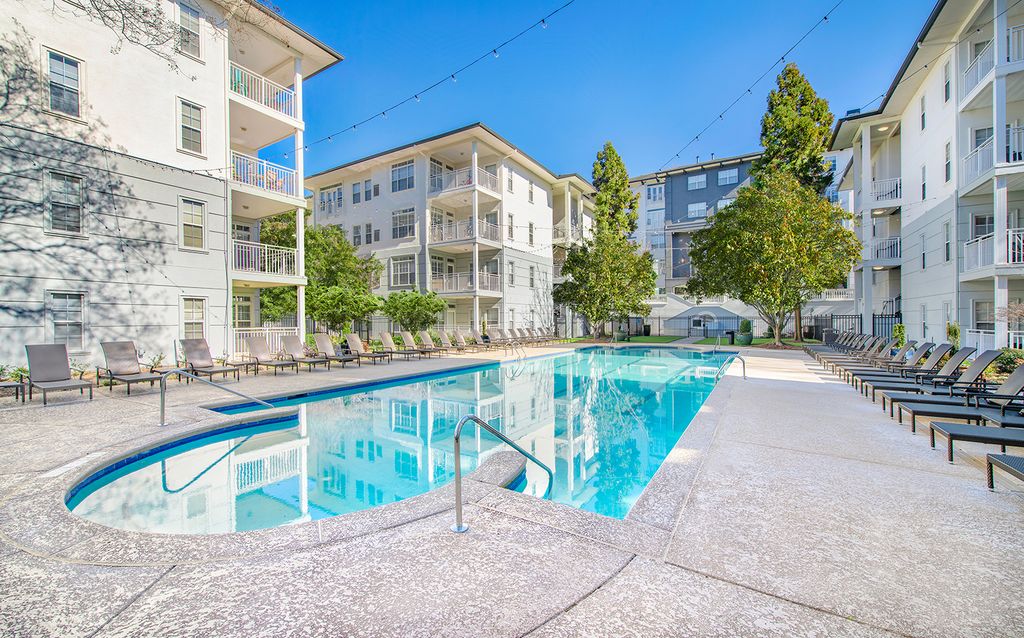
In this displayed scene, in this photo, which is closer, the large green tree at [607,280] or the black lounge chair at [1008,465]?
the black lounge chair at [1008,465]

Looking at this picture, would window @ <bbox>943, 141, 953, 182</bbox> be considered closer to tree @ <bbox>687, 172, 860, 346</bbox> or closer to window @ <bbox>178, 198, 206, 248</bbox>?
tree @ <bbox>687, 172, 860, 346</bbox>

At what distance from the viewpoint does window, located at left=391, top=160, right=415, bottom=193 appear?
2597cm

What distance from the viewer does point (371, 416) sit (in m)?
8.92

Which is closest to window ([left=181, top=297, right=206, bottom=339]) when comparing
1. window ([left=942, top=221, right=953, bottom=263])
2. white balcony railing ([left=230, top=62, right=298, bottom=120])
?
white balcony railing ([left=230, top=62, right=298, bottom=120])

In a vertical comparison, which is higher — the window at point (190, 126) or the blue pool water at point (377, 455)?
the window at point (190, 126)

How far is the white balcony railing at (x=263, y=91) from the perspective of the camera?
48.5 feet

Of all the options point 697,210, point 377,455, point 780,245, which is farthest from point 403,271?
point 697,210

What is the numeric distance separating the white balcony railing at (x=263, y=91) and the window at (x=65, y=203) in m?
5.51

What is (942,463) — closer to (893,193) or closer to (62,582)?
(62,582)

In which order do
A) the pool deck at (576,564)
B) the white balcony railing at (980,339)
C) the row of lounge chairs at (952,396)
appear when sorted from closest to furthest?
the pool deck at (576,564) < the row of lounge chairs at (952,396) < the white balcony railing at (980,339)

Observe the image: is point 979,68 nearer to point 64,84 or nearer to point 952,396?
point 952,396

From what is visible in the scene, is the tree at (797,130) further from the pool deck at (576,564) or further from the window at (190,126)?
the window at (190,126)

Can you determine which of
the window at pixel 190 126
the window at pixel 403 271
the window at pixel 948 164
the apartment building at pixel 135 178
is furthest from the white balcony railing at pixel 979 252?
the window at pixel 190 126

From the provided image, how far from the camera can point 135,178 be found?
39.0 feet
